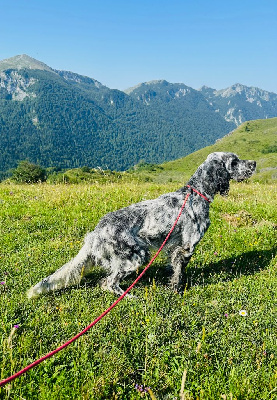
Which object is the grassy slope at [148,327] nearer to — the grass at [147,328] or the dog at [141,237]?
the grass at [147,328]

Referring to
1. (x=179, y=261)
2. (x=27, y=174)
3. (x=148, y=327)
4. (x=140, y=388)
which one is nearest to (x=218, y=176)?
(x=179, y=261)

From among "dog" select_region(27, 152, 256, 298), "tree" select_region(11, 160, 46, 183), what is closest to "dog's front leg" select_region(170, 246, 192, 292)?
"dog" select_region(27, 152, 256, 298)

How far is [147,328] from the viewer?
411 cm

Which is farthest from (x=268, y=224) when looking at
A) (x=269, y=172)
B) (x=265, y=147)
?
(x=265, y=147)

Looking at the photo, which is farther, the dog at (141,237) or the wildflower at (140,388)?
the dog at (141,237)

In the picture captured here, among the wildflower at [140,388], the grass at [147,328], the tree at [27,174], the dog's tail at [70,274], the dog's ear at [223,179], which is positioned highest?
the dog's ear at [223,179]

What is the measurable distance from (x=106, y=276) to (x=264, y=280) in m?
3.33

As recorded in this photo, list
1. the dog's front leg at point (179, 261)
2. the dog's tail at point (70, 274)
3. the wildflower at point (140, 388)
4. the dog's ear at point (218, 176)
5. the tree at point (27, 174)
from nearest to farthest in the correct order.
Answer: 1. the wildflower at point (140, 388)
2. the dog's tail at point (70, 274)
3. the dog's front leg at point (179, 261)
4. the dog's ear at point (218, 176)
5. the tree at point (27, 174)

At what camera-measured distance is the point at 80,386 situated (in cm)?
313

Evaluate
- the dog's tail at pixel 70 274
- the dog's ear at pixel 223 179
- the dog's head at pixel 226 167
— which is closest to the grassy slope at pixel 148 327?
the dog's tail at pixel 70 274

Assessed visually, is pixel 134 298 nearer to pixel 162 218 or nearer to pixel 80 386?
pixel 162 218

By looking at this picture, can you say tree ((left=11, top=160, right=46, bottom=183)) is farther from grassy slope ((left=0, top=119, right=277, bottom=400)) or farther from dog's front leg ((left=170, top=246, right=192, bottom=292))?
dog's front leg ((left=170, top=246, right=192, bottom=292))

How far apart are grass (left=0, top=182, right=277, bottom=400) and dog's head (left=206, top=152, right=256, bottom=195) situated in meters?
2.05

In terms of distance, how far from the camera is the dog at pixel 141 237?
5.22m
